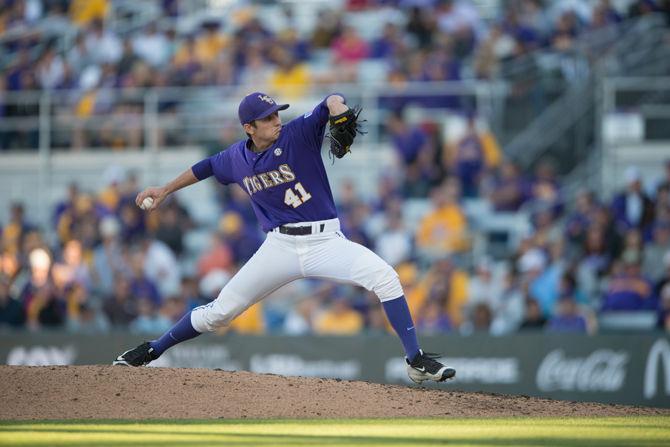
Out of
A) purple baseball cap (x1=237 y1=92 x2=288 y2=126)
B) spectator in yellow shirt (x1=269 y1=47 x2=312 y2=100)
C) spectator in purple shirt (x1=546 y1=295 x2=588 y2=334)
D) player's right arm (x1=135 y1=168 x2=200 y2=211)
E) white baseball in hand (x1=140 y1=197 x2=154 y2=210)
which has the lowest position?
spectator in purple shirt (x1=546 y1=295 x2=588 y2=334)

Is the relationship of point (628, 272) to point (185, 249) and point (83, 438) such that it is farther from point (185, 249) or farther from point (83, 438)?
point (83, 438)

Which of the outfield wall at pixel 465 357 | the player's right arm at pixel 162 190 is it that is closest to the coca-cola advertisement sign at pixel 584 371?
the outfield wall at pixel 465 357

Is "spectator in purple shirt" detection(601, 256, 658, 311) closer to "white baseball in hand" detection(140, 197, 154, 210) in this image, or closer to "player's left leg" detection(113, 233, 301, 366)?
"player's left leg" detection(113, 233, 301, 366)

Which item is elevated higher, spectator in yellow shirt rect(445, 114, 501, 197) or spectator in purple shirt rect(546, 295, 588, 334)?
spectator in yellow shirt rect(445, 114, 501, 197)

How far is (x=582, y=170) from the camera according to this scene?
15828mm

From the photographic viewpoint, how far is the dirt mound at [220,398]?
8.51 metres

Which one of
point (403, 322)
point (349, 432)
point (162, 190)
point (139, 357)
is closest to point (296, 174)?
point (162, 190)

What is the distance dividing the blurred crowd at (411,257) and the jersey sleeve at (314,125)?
5589mm

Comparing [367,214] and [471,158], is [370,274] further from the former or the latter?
[471,158]

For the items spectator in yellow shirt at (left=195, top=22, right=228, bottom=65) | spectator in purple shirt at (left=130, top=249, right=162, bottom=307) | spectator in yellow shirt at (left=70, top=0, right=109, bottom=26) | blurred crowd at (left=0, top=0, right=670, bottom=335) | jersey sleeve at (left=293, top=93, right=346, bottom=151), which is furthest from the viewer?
spectator in yellow shirt at (left=70, top=0, right=109, bottom=26)

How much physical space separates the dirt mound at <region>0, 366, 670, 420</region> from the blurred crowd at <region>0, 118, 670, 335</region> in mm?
4419

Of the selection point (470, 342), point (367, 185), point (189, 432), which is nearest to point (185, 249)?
point (367, 185)

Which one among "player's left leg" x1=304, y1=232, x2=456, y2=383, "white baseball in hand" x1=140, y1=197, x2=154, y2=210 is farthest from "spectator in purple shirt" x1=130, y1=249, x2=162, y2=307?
"player's left leg" x1=304, y1=232, x2=456, y2=383

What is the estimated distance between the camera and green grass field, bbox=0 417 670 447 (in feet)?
23.1
